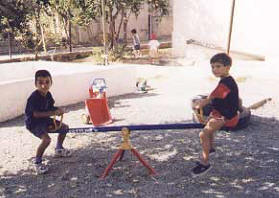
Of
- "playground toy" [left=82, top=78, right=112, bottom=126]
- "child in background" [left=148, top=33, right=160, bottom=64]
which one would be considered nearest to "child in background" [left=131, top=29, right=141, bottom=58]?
"child in background" [left=148, top=33, right=160, bottom=64]

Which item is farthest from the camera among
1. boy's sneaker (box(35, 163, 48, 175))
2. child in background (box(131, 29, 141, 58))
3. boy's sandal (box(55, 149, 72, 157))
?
child in background (box(131, 29, 141, 58))

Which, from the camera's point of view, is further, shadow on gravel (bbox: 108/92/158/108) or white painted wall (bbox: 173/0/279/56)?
white painted wall (bbox: 173/0/279/56)

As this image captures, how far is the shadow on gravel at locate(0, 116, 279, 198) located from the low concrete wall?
8.41 feet

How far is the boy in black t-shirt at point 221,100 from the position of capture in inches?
181

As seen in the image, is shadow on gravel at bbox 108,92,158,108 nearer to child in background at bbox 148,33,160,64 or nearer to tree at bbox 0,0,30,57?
child in background at bbox 148,33,160,64

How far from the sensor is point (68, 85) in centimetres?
897

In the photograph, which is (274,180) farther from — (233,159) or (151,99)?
(151,99)

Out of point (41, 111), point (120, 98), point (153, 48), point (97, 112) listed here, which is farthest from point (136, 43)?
point (41, 111)

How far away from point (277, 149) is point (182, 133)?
1640 mm

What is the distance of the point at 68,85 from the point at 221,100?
514 centimetres

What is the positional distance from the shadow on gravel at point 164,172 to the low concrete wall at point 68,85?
256cm

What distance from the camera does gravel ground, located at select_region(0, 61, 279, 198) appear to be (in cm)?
452

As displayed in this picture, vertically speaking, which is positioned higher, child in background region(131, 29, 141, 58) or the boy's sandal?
child in background region(131, 29, 141, 58)

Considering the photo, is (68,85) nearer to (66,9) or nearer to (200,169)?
(200,169)
